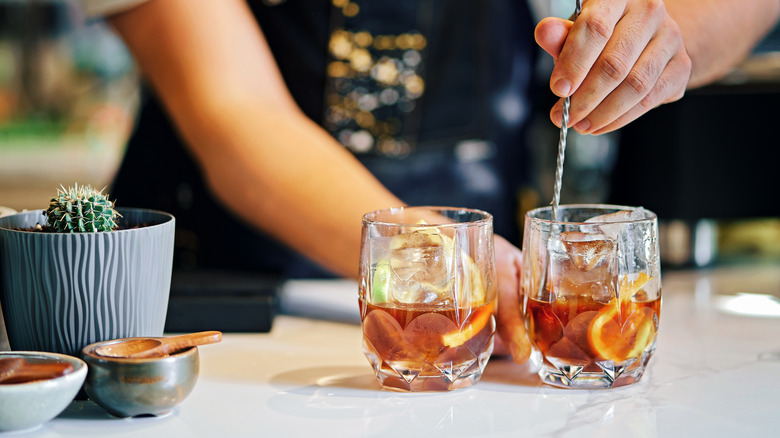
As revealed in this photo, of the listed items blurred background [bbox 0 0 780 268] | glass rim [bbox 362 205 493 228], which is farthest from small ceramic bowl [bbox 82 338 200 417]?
blurred background [bbox 0 0 780 268]

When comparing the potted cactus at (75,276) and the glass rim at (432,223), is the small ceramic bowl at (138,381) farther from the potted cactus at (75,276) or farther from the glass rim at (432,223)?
the glass rim at (432,223)

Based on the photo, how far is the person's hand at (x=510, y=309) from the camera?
2.64 feet

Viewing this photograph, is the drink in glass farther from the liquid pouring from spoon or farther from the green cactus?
the green cactus

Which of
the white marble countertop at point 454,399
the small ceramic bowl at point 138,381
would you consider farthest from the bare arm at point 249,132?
the small ceramic bowl at point 138,381

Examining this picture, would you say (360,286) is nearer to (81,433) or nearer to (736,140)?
(81,433)

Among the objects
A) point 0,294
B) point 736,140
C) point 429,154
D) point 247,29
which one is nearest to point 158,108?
point 247,29

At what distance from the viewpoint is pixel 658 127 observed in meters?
1.55

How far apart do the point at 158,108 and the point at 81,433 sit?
0.90 metres

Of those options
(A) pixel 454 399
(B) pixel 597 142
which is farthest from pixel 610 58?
(B) pixel 597 142

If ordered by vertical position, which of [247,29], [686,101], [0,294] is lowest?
[0,294]

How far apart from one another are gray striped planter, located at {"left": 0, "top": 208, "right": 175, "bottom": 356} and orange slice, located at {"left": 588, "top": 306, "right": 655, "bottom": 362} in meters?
0.42

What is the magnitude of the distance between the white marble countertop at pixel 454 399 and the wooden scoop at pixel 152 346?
0.06 m

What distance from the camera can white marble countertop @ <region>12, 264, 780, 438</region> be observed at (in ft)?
2.20

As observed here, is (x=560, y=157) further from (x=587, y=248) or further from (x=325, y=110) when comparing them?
(x=325, y=110)
